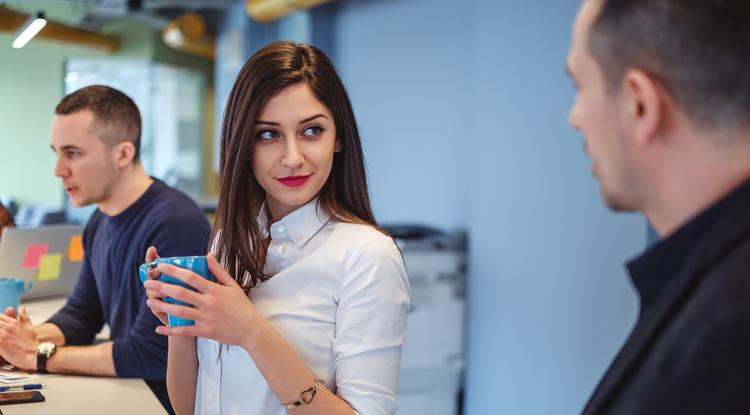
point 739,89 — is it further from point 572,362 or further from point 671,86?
point 572,362

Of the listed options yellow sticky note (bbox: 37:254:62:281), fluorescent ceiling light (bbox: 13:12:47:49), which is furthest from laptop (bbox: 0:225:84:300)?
fluorescent ceiling light (bbox: 13:12:47:49)

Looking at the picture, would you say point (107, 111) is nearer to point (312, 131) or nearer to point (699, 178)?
point (312, 131)

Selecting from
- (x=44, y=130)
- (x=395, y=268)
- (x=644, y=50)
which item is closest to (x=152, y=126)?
(x=44, y=130)

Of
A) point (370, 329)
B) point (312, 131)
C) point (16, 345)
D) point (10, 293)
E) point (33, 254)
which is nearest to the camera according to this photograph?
point (370, 329)

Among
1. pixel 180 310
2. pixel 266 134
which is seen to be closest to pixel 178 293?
pixel 180 310

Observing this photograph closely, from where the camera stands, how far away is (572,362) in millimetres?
3270

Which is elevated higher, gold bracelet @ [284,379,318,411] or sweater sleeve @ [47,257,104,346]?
gold bracelet @ [284,379,318,411]

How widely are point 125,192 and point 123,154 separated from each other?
14cm

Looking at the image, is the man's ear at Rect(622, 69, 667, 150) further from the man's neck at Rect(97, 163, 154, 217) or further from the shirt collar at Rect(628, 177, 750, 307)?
the man's neck at Rect(97, 163, 154, 217)

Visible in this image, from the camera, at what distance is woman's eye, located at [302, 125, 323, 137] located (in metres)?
1.44

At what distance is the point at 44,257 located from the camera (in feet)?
9.14

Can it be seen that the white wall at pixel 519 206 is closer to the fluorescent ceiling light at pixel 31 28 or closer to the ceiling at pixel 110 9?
the fluorescent ceiling light at pixel 31 28

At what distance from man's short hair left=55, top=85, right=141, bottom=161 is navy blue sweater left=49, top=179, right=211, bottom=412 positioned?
22cm

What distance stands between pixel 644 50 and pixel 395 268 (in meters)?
0.74
